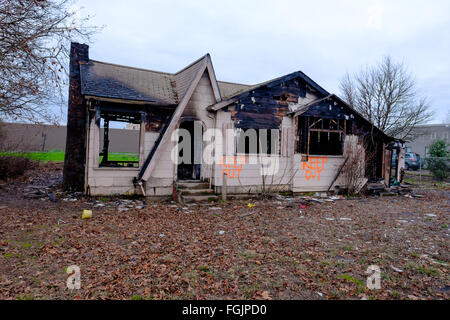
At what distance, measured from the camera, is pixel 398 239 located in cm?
616

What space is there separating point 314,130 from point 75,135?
32.6ft

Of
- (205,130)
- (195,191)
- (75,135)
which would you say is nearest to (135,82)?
(75,135)

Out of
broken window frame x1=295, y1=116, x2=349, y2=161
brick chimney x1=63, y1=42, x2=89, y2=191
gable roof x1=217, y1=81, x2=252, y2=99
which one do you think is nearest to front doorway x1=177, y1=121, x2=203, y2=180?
gable roof x1=217, y1=81, x2=252, y2=99

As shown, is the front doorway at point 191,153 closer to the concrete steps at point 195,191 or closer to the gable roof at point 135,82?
the concrete steps at point 195,191

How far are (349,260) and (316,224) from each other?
254cm

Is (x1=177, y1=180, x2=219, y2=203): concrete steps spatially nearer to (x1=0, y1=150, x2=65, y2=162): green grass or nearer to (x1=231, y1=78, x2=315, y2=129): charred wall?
(x1=231, y1=78, x2=315, y2=129): charred wall

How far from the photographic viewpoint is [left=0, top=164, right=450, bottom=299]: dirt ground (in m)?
3.80

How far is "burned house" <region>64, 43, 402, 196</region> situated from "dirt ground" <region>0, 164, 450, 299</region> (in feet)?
5.10

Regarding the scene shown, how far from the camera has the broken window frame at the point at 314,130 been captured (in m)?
11.6

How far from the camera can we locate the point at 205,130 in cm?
1052

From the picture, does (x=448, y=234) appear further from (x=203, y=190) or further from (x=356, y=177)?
(x=203, y=190)

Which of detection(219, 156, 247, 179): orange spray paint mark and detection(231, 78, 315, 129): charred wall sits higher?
detection(231, 78, 315, 129): charred wall
